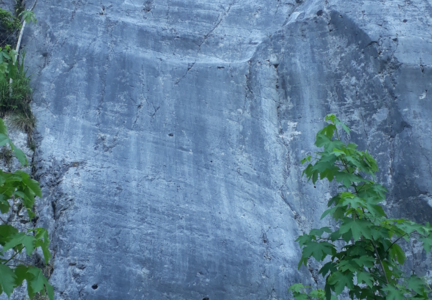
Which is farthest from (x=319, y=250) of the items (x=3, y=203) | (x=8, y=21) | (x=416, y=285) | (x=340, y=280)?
(x=8, y=21)

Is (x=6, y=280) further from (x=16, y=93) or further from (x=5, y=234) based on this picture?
(x=16, y=93)

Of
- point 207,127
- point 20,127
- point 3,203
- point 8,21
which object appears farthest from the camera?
point 8,21

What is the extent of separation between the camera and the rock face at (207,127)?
173 inches

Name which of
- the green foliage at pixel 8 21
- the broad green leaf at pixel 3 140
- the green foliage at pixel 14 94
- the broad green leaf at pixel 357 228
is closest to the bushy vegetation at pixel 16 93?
the green foliage at pixel 14 94

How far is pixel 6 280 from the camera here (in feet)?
6.56

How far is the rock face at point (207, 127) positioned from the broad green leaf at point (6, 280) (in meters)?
2.17

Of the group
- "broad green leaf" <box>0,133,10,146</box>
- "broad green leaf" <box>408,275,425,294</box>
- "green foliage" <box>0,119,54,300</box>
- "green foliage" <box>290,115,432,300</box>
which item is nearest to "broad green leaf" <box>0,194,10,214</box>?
"green foliage" <box>0,119,54,300</box>

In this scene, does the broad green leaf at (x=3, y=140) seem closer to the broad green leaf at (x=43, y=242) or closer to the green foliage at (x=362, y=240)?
the broad green leaf at (x=43, y=242)

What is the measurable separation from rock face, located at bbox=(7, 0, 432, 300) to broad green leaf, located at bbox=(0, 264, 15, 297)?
2169 mm

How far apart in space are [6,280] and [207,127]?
3.48 meters

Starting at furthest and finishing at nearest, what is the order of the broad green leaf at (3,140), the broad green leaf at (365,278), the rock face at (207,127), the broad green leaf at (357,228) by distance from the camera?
the rock face at (207,127) → the broad green leaf at (357,228) → the broad green leaf at (365,278) → the broad green leaf at (3,140)

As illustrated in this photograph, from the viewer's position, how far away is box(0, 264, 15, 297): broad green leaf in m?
1.98

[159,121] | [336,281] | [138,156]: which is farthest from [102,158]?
[336,281]

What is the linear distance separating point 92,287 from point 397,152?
3476mm
